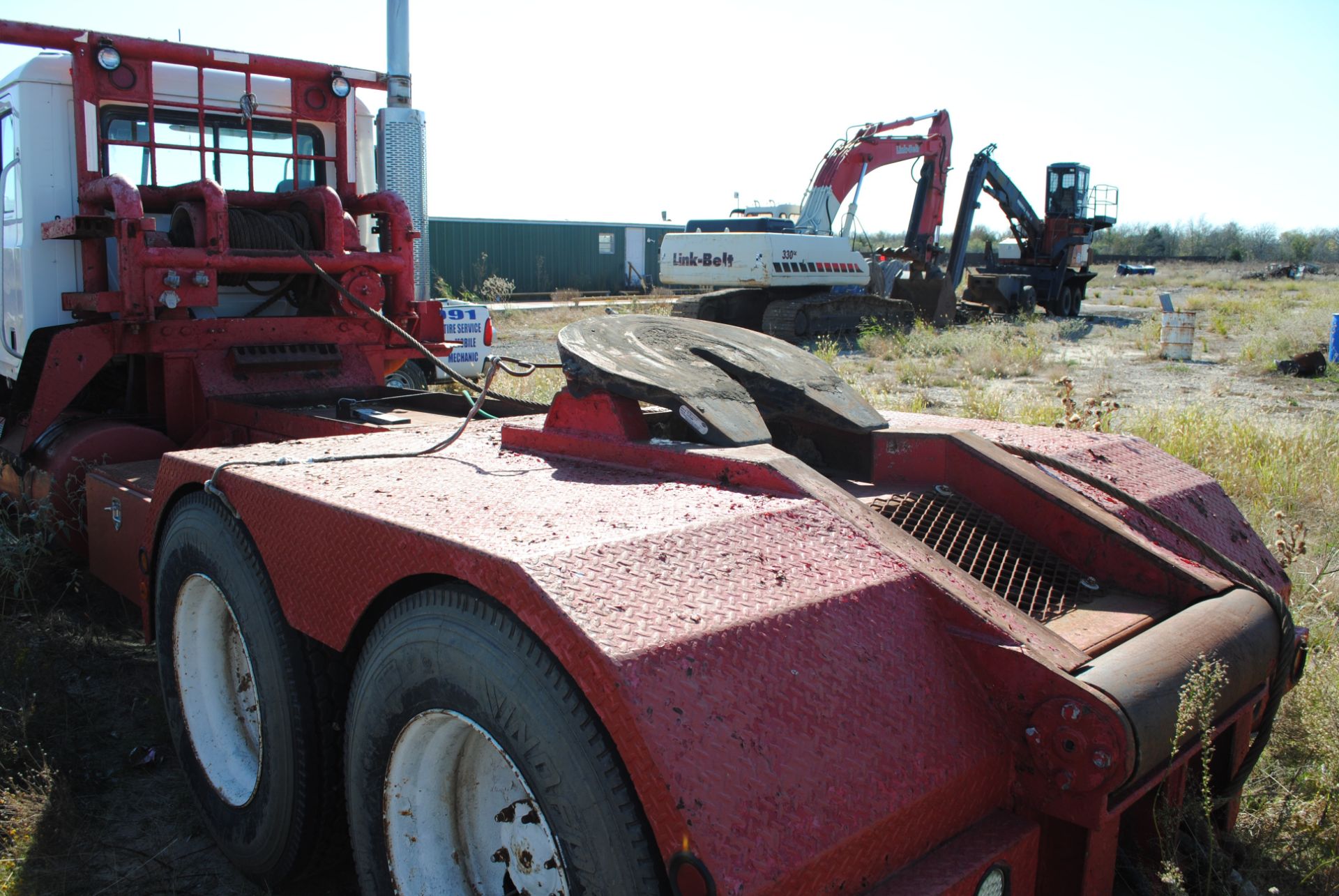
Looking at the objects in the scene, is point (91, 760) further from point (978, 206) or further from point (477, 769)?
point (978, 206)

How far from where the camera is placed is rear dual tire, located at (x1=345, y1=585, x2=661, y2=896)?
170 centimetres

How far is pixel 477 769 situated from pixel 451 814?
129 mm

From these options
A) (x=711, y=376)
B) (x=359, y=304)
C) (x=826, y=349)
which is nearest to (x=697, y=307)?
(x=826, y=349)

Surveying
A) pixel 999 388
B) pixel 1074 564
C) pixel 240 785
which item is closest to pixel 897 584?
pixel 1074 564

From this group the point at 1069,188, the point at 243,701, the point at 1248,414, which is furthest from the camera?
the point at 1069,188

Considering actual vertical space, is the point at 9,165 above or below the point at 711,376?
above

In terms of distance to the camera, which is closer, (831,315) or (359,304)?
(359,304)

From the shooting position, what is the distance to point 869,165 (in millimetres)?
19797

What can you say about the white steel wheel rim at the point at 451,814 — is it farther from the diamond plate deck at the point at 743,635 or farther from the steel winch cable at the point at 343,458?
the steel winch cable at the point at 343,458

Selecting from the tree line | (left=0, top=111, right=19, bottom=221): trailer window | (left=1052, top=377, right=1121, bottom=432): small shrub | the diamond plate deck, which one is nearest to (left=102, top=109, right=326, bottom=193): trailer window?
(left=0, top=111, right=19, bottom=221): trailer window

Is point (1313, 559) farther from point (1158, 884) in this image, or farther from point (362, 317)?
point (362, 317)

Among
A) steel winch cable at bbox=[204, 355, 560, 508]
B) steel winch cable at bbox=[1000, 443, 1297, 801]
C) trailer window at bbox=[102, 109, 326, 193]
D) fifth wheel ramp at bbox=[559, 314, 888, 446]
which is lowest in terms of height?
steel winch cable at bbox=[1000, 443, 1297, 801]

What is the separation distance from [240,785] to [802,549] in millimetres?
1983

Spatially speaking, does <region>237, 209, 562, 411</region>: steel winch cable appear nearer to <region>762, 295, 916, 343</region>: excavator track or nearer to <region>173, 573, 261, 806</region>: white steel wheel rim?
<region>173, 573, 261, 806</region>: white steel wheel rim
